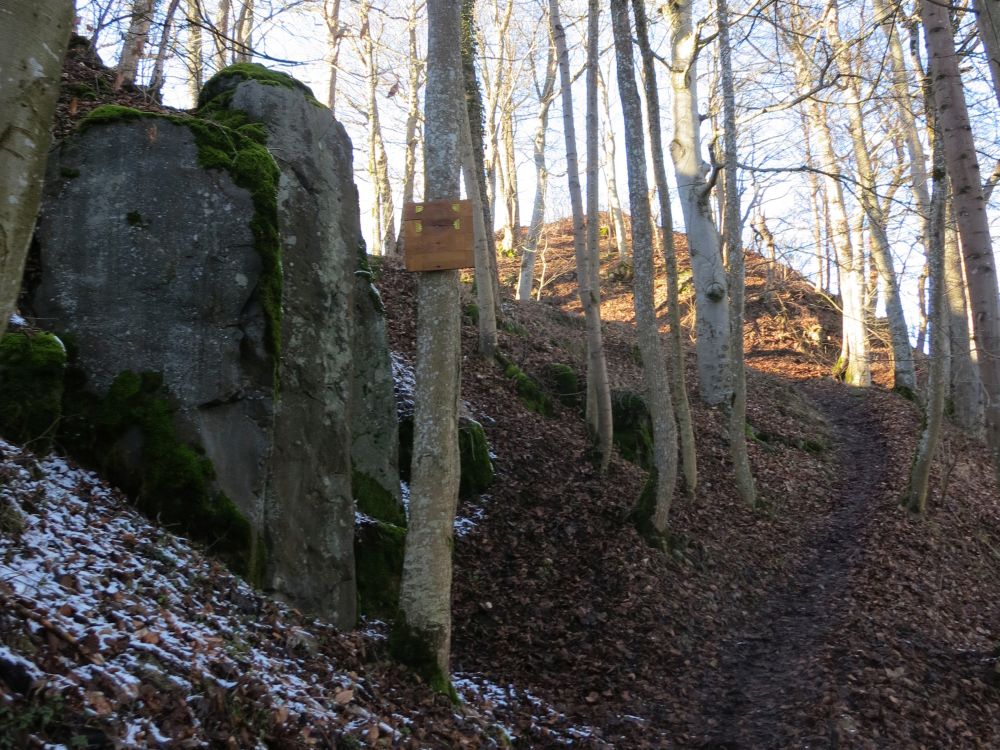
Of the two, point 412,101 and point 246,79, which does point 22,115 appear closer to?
point 246,79

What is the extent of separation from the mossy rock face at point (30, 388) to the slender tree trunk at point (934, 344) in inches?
393

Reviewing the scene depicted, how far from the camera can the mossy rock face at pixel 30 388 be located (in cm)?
482

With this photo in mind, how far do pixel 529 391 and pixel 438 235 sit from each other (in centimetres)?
631

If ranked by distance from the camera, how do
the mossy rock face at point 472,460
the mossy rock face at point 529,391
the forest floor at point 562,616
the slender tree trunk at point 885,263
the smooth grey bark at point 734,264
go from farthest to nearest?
the slender tree trunk at point 885,263 < the mossy rock face at point 529,391 < the smooth grey bark at point 734,264 < the mossy rock face at point 472,460 < the forest floor at point 562,616

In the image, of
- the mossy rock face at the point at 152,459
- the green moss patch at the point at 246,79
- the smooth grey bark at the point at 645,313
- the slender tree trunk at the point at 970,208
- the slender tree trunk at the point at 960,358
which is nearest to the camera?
the mossy rock face at the point at 152,459

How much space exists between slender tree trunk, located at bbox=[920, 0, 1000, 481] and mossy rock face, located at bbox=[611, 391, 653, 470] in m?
5.12

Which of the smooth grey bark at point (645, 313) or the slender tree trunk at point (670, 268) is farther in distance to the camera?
the slender tree trunk at point (670, 268)

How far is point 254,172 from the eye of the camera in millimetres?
6199

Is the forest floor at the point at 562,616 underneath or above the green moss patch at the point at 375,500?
underneath

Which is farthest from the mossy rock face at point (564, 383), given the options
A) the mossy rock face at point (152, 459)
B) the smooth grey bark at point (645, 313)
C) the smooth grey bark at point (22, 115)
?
the smooth grey bark at point (22, 115)

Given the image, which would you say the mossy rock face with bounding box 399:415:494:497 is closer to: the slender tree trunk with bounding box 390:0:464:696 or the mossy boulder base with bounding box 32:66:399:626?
the mossy boulder base with bounding box 32:66:399:626

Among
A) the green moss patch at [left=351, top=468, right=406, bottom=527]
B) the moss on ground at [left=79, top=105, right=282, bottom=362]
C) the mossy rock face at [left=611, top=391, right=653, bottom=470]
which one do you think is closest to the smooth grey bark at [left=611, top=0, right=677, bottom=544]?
the mossy rock face at [left=611, top=391, right=653, bottom=470]

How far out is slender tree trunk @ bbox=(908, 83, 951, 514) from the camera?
9.99 meters

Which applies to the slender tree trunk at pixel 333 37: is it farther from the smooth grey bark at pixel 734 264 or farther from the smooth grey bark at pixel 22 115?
the smooth grey bark at pixel 22 115
